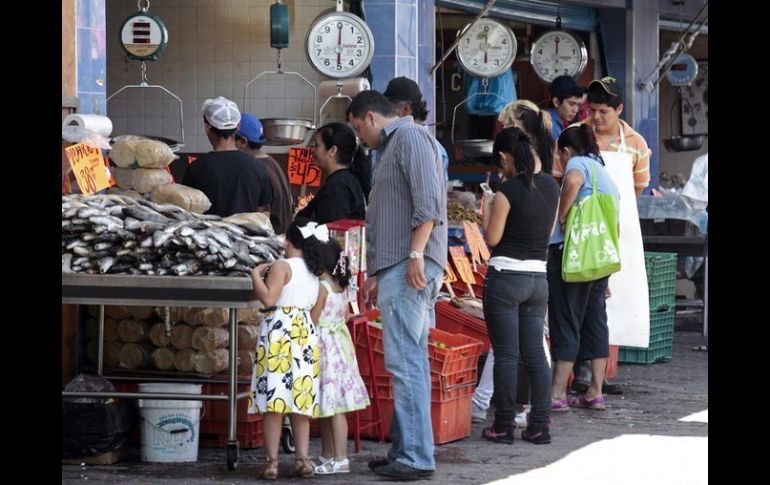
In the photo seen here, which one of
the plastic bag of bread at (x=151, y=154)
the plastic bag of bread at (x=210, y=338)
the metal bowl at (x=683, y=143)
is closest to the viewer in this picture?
the plastic bag of bread at (x=210, y=338)

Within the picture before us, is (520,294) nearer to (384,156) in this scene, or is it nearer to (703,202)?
(384,156)

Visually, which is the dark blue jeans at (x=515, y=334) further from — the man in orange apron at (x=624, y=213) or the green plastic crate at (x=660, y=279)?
the green plastic crate at (x=660, y=279)

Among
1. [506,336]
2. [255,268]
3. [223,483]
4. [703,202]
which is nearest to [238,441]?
[223,483]

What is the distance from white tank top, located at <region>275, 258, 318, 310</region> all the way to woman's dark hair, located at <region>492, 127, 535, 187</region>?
1.57 metres

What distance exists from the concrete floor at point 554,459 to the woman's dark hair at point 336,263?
1.00m

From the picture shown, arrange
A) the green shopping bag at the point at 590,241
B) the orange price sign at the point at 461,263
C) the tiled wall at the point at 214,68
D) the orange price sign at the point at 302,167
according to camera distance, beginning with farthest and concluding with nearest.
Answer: the tiled wall at the point at 214,68
the orange price sign at the point at 302,167
the orange price sign at the point at 461,263
the green shopping bag at the point at 590,241

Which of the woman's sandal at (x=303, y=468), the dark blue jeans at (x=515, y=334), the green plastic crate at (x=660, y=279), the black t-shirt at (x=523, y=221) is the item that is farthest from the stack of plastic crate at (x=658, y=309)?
the woman's sandal at (x=303, y=468)

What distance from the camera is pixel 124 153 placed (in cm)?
786

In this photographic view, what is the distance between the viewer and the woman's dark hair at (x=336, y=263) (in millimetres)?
6801

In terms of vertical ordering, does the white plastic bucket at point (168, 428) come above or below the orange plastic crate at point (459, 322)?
below

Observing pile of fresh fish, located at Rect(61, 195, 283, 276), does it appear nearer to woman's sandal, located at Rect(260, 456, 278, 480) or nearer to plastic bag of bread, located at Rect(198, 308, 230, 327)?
plastic bag of bread, located at Rect(198, 308, 230, 327)

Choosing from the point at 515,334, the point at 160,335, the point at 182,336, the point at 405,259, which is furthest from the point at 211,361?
the point at 515,334

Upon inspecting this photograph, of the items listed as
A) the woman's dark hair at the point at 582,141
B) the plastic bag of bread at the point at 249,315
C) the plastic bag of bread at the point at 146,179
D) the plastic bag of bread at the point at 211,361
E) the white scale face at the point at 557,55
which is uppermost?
the white scale face at the point at 557,55

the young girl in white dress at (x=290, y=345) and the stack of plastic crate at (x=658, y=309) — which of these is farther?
the stack of plastic crate at (x=658, y=309)
